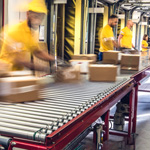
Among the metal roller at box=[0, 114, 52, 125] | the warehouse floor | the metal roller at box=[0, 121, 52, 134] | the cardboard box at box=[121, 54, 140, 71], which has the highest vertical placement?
the cardboard box at box=[121, 54, 140, 71]

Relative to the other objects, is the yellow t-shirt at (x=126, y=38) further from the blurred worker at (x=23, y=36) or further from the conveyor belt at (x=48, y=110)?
the conveyor belt at (x=48, y=110)

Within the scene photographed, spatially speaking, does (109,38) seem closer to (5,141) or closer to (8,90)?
(8,90)

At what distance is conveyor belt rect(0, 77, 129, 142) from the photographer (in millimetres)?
1286

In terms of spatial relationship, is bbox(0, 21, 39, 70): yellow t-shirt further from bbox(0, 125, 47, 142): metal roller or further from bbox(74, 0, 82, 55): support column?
bbox(74, 0, 82, 55): support column

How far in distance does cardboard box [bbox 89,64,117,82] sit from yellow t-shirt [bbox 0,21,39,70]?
2.41ft

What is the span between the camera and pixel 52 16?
6348 mm

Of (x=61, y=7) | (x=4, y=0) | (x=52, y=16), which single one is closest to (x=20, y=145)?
(x=4, y=0)

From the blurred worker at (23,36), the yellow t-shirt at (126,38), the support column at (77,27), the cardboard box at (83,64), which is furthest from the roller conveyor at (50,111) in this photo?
the support column at (77,27)

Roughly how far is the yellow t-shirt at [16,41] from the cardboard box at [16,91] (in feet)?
2.83

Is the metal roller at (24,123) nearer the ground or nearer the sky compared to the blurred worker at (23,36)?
nearer the ground

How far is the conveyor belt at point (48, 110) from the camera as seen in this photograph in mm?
1286

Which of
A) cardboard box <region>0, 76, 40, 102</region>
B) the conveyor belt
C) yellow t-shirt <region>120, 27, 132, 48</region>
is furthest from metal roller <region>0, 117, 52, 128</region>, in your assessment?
yellow t-shirt <region>120, 27, 132, 48</region>

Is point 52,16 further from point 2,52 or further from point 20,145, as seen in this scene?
point 20,145

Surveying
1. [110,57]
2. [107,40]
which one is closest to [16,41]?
[110,57]
